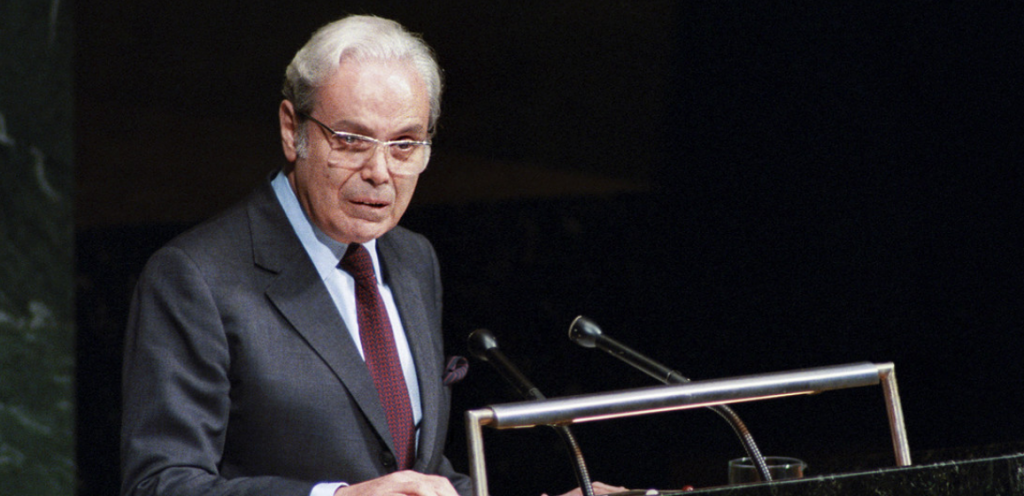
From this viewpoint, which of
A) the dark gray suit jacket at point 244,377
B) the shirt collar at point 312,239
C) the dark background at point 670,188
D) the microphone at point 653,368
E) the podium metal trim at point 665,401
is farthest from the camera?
the dark background at point 670,188

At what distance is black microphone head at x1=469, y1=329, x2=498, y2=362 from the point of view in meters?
1.53

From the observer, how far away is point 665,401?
1.09 metres

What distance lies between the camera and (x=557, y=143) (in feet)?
10.1

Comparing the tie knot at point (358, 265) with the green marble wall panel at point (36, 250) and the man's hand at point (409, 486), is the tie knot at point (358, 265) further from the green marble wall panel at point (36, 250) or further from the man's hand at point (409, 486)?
the green marble wall panel at point (36, 250)

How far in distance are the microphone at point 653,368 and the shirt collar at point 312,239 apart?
1.33ft

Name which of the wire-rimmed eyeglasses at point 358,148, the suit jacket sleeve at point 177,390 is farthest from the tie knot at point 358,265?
the suit jacket sleeve at point 177,390

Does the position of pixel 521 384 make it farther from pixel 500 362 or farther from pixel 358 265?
pixel 358 265

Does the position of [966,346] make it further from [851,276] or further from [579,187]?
[579,187]

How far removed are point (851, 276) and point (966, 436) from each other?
565mm

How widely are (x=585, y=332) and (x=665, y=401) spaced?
43 cm

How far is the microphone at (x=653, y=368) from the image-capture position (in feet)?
4.09

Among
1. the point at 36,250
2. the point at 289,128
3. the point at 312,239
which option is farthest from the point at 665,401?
the point at 36,250

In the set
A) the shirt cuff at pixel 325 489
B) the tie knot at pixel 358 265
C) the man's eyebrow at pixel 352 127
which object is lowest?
the shirt cuff at pixel 325 489

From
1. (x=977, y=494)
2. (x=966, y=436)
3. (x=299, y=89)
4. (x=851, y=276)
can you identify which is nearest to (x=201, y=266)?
(x=299, y=89)
